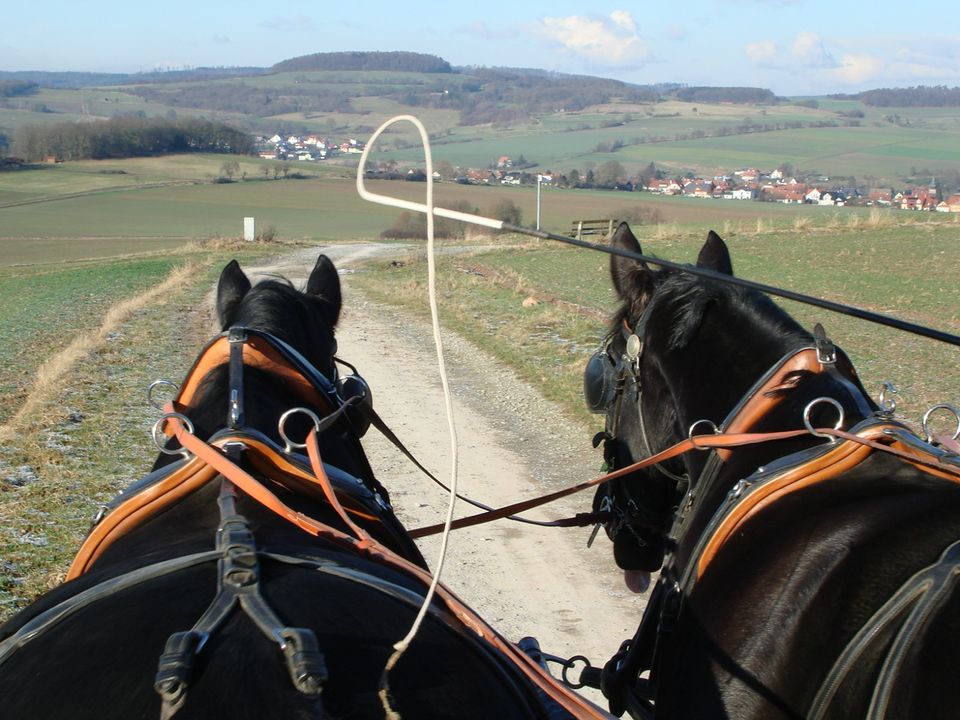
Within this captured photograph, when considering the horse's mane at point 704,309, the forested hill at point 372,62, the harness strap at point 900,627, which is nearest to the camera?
the harness strap at point 900,627

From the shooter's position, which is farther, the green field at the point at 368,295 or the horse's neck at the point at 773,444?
the green field at the point at 368,295

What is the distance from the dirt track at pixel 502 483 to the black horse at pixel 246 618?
2366 millimetres

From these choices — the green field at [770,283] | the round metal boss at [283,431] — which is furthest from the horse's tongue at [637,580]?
the green field at [770,283]

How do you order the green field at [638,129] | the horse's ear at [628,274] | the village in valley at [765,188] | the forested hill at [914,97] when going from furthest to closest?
the forested hill at [914,97], the green field at [638,129], the village in valley at [765,188], the horse's ear at [628,274]

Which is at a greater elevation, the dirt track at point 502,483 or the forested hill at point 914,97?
the forested hill at point 914,97

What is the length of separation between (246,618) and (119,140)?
74.4 metres

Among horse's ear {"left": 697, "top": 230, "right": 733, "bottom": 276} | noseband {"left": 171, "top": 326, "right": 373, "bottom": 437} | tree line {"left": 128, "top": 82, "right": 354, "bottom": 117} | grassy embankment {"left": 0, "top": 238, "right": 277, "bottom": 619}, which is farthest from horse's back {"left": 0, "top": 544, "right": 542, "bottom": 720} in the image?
tree line {"left": 128, "top": 82, "right": 354, "bottom": 117}

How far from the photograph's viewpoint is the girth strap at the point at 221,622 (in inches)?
47.9

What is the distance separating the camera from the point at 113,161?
6938 centimetres

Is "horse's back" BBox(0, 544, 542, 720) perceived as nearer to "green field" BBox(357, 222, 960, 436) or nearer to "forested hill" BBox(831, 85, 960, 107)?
"green field" BBox(357, 222, 960, 436)

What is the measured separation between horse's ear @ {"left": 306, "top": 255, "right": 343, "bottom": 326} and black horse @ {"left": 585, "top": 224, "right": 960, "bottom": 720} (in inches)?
41.8

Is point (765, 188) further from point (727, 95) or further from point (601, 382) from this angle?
point (727, 95)

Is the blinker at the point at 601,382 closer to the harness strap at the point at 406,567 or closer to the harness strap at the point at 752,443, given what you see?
the harness strap at the point at 752,443

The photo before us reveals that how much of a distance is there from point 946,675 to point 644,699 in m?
1.20
